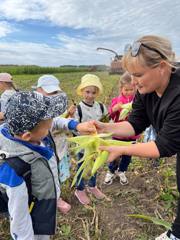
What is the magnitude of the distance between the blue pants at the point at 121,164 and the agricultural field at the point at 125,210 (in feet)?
0.65

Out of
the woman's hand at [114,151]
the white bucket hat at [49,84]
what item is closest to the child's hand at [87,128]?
the woman's hand at [114,151]

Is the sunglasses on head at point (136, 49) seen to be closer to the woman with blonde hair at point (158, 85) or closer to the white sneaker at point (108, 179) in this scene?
the woman with blonde hair at point (158, 85)

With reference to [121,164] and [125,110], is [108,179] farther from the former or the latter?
[125,110]

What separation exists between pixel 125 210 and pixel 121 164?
75 cm

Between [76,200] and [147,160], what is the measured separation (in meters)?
1.58

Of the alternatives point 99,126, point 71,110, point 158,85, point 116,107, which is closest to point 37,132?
point 99,126

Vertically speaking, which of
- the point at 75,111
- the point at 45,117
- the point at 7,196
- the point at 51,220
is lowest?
the point at 51,220

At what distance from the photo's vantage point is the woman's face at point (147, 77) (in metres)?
2.00

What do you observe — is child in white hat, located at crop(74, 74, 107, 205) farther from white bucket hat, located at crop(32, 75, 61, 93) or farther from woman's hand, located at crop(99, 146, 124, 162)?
woman's hand, located at crop(99, 146, 124, 162)

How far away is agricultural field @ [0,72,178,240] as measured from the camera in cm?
308

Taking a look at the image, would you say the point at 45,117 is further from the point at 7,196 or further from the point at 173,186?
the point at 173,186

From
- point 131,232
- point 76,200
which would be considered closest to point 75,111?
point 76,200

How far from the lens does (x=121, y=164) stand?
412 centimetres

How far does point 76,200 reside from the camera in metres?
3.70
